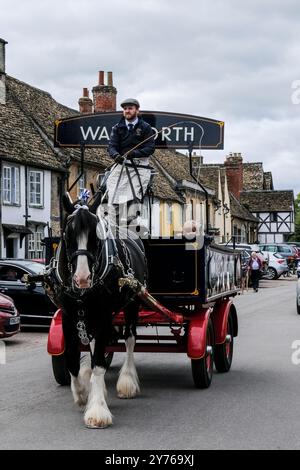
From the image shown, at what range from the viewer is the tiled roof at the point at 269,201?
81312mm

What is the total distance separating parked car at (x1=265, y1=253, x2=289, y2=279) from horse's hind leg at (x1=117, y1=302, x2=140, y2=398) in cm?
3897

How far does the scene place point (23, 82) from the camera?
38750 mm

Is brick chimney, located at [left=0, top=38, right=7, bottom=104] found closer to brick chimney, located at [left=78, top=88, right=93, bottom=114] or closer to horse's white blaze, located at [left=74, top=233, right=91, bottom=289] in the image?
brick chimney, located at [left=78, top=88, right=93, bottom=114]

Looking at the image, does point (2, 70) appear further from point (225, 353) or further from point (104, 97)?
point (225, 353)

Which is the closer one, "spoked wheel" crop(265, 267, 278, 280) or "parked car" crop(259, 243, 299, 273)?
"spoked wheel" crop(265, 267, 278, 280)

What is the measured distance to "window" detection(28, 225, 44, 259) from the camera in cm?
3191

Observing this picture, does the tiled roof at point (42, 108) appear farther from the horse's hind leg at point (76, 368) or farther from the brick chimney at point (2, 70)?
the horse's hind leg at point (76, 368)

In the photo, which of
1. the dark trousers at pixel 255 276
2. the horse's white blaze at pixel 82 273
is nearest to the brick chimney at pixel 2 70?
the dark trousers at pixel 255 276

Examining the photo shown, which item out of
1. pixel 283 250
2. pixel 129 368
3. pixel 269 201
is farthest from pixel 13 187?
pixel 269 201

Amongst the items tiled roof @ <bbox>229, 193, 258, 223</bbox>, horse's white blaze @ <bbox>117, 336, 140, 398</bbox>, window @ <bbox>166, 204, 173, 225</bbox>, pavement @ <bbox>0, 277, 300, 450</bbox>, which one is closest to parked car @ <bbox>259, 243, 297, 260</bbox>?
tiled roof @ <bbox>229, 193, 258, 223</bbox>

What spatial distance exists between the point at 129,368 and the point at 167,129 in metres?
3.31

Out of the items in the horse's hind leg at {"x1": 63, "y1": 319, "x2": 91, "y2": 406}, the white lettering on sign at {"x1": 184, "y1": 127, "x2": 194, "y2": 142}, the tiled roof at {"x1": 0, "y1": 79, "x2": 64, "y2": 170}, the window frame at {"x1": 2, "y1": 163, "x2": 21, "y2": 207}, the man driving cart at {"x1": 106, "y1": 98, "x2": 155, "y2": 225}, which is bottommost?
the horse's hind leg at {"x1": 63, "y1": 319, "x2": 91, "y2": 406}
